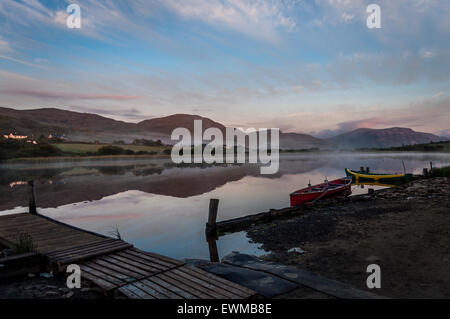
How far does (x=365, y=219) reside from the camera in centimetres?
1412

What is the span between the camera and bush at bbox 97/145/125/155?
10578 centimetres

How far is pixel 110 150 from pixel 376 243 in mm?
110955

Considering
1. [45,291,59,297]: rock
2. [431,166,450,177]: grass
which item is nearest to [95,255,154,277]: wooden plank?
[45,291,59,297]: rock

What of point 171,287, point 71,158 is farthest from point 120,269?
point 71,158

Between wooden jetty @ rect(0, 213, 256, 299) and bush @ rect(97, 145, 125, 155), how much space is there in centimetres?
10290

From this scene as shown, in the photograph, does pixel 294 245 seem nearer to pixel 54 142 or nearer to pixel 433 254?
pixel 433 254

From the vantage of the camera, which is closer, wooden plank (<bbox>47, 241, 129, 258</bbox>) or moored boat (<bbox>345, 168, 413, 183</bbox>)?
wooden plank (<bbox>47, 241, 129, 258</bbox>)

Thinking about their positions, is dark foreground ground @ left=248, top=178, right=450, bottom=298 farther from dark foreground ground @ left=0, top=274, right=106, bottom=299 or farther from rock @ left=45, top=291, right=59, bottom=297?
rock @ left=45, top=291, right=59, bottom=297

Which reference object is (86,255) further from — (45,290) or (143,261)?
(143,261)

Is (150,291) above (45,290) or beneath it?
above

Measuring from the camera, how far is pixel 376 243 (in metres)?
10.3

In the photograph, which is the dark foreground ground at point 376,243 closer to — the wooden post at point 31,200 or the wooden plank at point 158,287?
the wooden plank at point 158,287

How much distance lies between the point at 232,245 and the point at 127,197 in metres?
16.1
